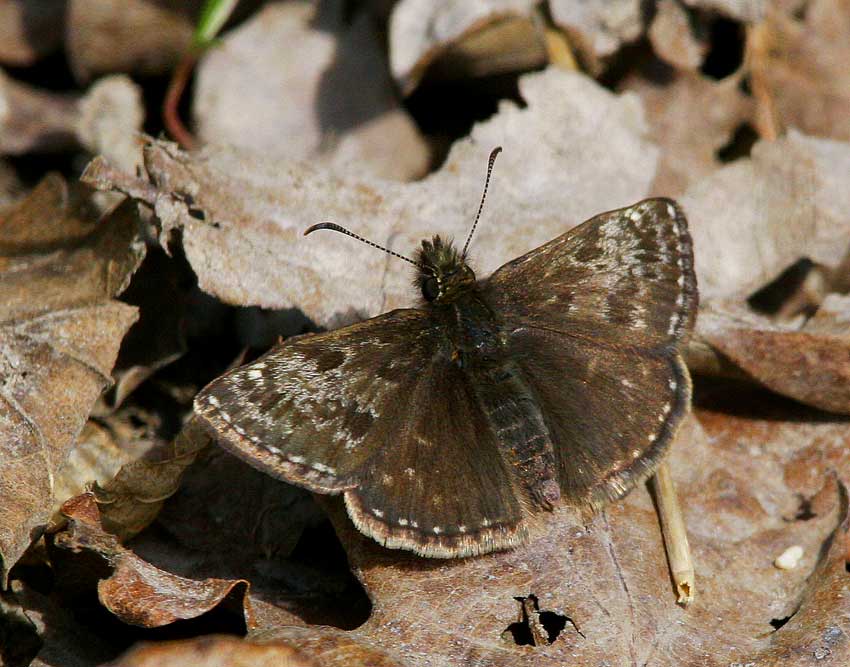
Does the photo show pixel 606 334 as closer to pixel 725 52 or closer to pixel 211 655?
pixel 211 655

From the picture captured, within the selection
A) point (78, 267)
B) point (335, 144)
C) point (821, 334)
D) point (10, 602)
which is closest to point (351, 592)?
point (10, 602)

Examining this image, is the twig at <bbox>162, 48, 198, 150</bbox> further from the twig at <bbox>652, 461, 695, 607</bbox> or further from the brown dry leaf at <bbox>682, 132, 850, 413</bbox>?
the twig at <bbox>652, 461, 695, 607</bbox>

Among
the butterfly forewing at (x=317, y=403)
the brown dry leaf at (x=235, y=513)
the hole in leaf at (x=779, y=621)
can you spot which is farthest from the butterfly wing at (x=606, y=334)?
the brown dry leaf at (x=235, y=513)

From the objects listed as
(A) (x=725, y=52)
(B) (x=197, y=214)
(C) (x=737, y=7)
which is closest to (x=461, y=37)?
(C) (x=737, y=7)

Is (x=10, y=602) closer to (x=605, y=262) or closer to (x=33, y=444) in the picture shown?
(x=33, y=444)

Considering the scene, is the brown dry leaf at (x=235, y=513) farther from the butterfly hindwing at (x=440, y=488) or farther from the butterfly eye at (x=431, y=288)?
the butterfly eye at (x=431, y=288)
